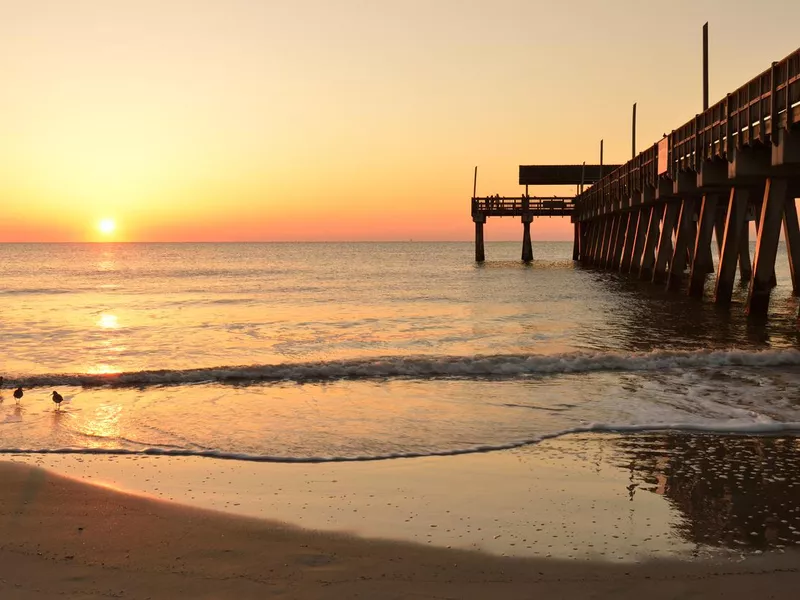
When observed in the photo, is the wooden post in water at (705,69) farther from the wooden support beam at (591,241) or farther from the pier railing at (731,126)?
the wooden support beam at (591,241)

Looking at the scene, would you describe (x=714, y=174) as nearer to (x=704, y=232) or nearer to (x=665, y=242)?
(x=704, y=232)

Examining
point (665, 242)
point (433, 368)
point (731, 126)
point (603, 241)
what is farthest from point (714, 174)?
point (603, 241)

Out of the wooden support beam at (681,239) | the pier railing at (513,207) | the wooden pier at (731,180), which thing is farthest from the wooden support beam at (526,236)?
the wooden support beam at (681,239)

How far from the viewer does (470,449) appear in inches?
316

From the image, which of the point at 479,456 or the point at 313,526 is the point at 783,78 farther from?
the point at 313,526

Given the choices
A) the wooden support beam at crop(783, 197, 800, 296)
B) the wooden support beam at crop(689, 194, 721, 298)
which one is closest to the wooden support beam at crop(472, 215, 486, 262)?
the wooden support beam at crop(783, 197, 800, 296)

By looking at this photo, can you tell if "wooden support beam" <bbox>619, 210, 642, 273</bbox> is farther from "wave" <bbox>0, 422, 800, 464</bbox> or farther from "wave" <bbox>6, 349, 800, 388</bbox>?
"wave" <bbox>0, 422, 800, 464</bbox>

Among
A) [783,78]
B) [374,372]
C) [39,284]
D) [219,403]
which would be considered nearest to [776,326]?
[783,78]

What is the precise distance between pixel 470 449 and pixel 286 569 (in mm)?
3493

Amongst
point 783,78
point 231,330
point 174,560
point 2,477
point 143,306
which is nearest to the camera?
point 174,560

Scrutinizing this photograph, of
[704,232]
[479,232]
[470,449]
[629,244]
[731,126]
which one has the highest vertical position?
[731,126]

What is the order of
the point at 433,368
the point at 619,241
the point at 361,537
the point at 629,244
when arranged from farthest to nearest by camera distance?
the point at 619,241 < the point at 629,244 < the point at 433,368 < the point at 361,537

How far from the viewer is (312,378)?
13414mm

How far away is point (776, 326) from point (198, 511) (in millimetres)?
18358
